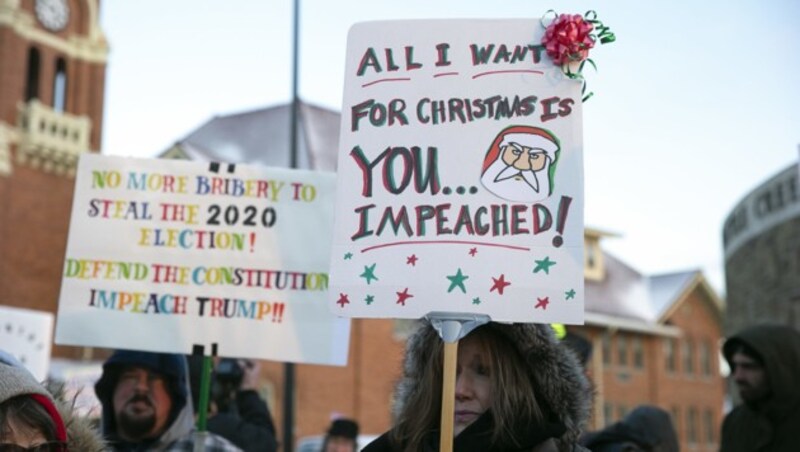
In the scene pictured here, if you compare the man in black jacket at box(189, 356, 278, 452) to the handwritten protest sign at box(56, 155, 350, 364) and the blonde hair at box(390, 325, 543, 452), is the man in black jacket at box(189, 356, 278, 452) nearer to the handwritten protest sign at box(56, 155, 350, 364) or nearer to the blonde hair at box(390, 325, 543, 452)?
the handwritten protest sign at box(56, 155, 350, 364)

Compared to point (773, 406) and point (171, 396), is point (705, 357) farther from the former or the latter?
point (171, 396)

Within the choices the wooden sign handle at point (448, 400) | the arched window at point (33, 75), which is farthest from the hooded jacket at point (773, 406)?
the arched window at point (33, 75)

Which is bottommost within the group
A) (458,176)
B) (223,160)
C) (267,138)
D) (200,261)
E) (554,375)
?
(554,375)

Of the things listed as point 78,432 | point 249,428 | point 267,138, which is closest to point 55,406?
point 78,432

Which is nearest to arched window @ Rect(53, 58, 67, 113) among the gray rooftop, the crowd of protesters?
the gray rooftop

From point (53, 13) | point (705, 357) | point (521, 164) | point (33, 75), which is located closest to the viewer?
point (521, 164)

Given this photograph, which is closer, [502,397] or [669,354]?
[502,397]

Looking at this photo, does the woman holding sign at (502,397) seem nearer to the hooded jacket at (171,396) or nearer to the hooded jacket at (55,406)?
the hooded jacket at (55,406)

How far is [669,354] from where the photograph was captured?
41719 millimetres

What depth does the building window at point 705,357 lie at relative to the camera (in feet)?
142

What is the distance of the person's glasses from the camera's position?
2.47 metres

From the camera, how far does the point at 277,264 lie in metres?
4.89

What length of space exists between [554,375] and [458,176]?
697 millimetres

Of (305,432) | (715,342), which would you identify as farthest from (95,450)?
(715,342)
